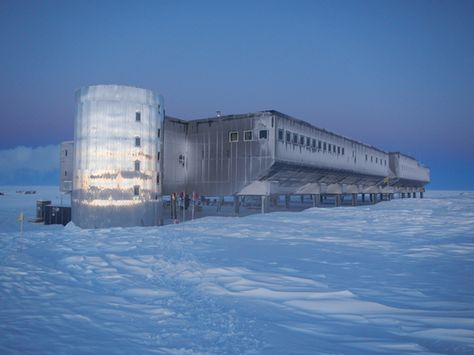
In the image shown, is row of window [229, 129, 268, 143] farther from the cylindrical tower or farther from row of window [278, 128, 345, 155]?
the cylindrical tower

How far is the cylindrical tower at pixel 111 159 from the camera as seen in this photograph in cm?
2080

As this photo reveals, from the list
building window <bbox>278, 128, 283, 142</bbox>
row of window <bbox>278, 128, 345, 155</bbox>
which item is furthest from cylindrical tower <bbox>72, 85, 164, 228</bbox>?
row of window <bbox>278, 128, 345, 155</bbox>

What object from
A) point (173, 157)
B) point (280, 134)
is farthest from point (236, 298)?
point (173, 157)

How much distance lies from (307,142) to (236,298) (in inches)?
1041

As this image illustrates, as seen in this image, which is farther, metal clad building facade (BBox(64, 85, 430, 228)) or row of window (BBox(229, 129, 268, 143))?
row of window (BBox(229, 129, 268, 143))

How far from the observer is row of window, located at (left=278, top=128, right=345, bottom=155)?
27992mm

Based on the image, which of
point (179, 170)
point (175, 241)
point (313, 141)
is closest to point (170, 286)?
point (175, 241)

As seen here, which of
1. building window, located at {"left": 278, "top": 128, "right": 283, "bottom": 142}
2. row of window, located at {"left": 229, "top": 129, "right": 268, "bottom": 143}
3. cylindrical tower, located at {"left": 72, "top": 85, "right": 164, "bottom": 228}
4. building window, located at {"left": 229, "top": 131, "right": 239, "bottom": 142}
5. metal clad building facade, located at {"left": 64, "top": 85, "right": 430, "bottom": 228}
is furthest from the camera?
building window, located at {"left": 229, "top": 131, "right": 239, "bottom": 142}

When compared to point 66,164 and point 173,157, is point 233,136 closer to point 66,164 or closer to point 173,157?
point 173,157

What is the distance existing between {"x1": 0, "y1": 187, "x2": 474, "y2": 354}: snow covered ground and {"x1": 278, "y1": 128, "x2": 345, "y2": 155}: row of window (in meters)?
A: 15.1

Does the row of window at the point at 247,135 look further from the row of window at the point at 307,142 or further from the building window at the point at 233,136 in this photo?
the row of window at the point at 307,142

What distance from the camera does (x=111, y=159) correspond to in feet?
68.6

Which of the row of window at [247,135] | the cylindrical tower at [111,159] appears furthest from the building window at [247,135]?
the cylindrical tower at [111,159]

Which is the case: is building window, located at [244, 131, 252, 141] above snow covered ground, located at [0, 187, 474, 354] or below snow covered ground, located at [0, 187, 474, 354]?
above
